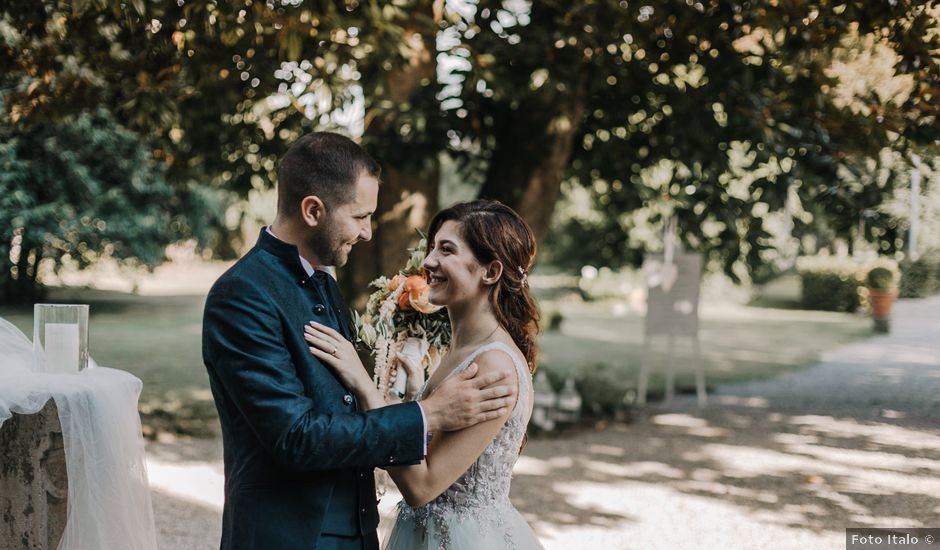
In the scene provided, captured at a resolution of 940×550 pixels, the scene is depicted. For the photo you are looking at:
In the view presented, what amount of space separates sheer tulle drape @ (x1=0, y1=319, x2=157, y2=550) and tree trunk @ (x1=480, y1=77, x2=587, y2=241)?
5.33 meters

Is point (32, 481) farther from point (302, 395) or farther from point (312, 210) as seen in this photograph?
point (312, 210)

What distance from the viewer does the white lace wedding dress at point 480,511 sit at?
2686 millimetres

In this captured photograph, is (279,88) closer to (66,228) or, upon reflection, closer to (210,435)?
(210,435)

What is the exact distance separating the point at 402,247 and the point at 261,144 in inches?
81.5

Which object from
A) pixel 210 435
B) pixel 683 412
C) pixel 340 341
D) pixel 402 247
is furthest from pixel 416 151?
pixel 683 412

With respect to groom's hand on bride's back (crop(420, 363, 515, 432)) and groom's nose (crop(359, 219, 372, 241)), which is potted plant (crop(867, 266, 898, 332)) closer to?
groom's hand on bride's back (crop(420, 363, 515, 432))

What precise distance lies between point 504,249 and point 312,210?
0.64 metres

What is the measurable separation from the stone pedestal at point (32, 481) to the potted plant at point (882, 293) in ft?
59.4

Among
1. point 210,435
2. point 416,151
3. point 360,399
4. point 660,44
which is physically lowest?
point 210,435

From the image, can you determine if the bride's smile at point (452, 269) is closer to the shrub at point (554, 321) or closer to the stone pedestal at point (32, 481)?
the stone pedestal at point (32, 481)

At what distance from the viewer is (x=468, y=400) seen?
2.27 meters

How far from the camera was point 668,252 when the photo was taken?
10.7m

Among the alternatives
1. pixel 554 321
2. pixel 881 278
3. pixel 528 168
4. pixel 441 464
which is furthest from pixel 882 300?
pixel 441 464

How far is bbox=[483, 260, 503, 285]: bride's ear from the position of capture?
260 cm
